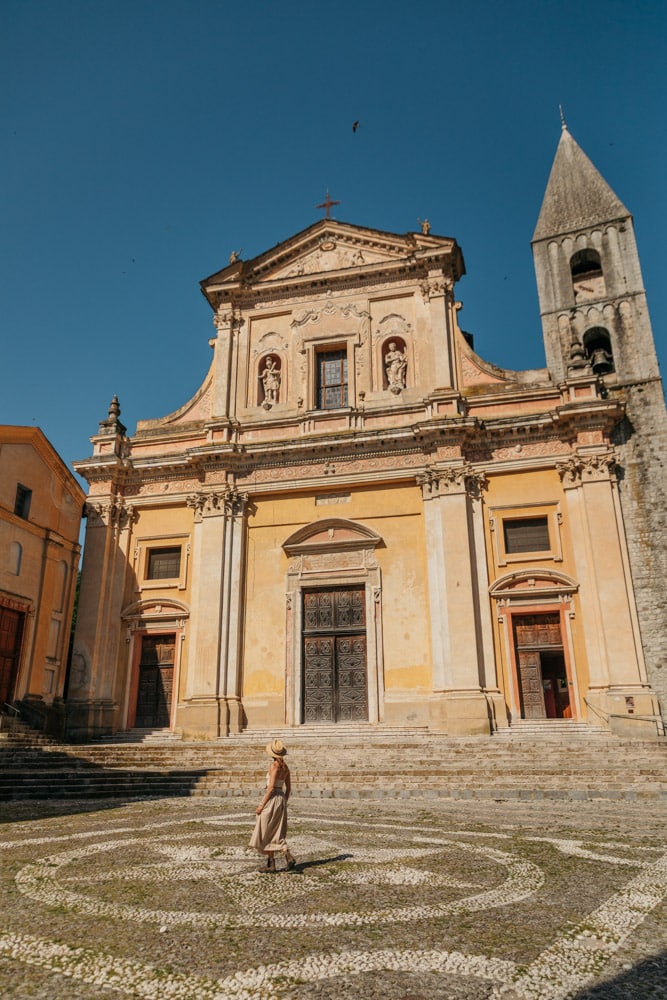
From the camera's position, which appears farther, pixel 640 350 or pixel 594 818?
pixel 640 350

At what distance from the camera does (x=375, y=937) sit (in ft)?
15.1

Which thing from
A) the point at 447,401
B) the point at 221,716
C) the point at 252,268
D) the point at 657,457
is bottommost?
the point at 221,716

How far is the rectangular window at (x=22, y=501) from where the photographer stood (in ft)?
63.8

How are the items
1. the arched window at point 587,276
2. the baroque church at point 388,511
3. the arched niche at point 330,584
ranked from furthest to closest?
the arched window at point 587,276, the arched niche at point 330,584, the baroque church at point 388,511

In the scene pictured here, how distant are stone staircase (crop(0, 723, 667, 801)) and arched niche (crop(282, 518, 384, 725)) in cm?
241

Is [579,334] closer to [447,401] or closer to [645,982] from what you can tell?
[447,401]

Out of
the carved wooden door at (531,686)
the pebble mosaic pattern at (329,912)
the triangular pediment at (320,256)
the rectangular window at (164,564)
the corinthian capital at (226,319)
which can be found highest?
the triangular pediment at (320,256)

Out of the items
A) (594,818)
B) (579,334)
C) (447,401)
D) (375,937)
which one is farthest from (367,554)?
(375,937)

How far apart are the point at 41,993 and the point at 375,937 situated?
1.99 m

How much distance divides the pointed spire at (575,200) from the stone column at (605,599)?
8530mm

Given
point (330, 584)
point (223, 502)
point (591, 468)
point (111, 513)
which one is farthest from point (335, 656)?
point (591, 468)

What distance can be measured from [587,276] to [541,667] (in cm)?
1201

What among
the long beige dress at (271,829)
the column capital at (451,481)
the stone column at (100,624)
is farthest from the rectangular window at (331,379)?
the long beige dress at (271,829)

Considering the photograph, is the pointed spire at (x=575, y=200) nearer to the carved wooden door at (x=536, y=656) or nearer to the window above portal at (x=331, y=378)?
the window above portal at (x=331, y=378)
